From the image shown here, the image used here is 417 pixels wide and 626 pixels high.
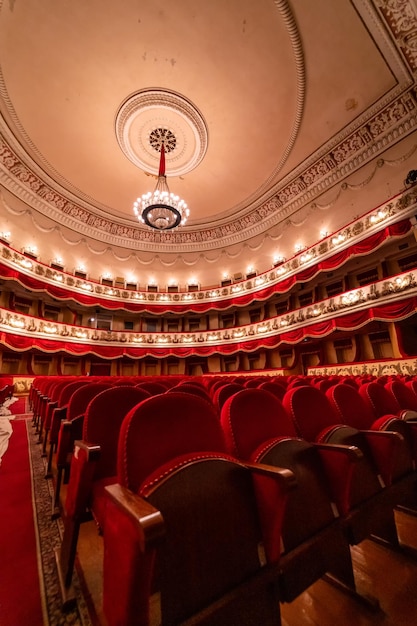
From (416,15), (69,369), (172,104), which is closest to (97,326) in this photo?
(69,369)

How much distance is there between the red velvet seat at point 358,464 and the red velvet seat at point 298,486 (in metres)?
0.06

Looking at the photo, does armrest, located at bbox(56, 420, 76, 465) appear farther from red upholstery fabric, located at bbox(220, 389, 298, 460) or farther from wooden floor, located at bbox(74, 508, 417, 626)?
red upholstery fabric, located at bbox(220, 389, 298, 460)

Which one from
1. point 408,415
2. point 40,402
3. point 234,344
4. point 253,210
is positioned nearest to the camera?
point 408,415

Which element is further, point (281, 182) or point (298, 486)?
point (281, 182)

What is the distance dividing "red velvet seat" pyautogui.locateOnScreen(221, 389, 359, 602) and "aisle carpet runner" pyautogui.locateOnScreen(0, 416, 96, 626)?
20.3 inches

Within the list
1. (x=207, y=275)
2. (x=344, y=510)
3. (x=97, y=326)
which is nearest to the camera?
(x=344, y=510)

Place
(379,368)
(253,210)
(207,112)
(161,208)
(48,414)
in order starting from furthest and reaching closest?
(253,210), (207,112), (161,208), (379,368), (48,414)

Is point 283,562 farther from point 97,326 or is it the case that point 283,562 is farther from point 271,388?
point 97,326

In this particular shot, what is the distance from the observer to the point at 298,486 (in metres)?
0.74

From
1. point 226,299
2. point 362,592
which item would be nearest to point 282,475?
point 362,592

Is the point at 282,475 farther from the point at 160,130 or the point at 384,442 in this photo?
the point at 160,130

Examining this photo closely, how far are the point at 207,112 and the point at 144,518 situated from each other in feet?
25.5

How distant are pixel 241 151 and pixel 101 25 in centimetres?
385

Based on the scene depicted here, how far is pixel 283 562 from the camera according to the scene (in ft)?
2.00
